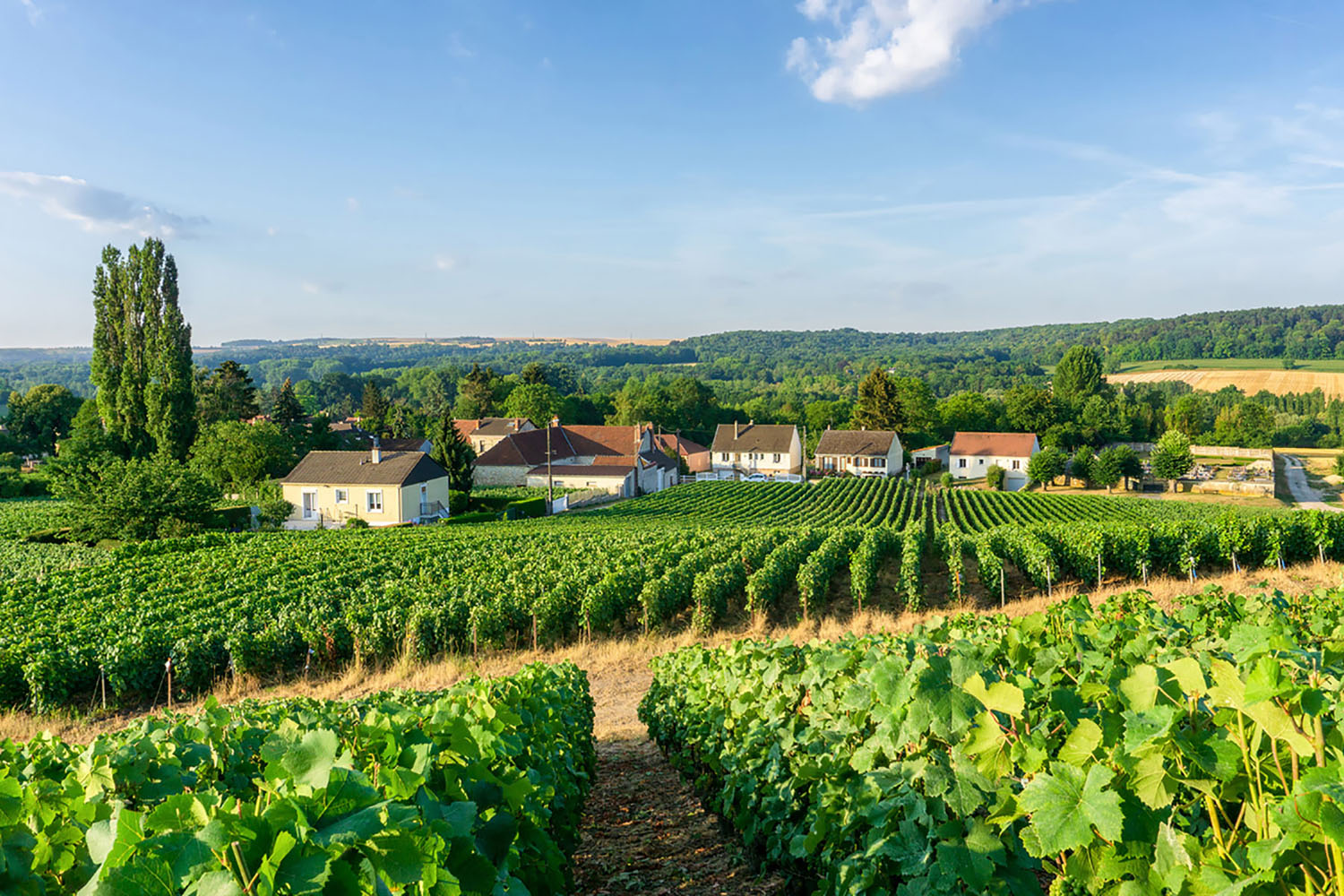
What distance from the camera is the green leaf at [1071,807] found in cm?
214

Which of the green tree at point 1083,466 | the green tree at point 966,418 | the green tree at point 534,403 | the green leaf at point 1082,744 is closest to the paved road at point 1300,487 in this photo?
the green tree at point 1083,466

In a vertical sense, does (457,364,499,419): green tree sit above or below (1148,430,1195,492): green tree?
above

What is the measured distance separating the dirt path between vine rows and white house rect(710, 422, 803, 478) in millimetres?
74125

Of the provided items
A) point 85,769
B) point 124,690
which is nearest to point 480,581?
point 124,690

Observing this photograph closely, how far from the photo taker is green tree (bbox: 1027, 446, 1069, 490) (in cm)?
6906

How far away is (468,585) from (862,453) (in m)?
63.8

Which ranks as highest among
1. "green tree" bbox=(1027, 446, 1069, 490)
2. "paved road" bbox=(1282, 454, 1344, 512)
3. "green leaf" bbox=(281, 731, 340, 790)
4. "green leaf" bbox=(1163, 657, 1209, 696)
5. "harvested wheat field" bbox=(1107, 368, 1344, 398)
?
"green leaf" bbox=(1163, 657, 1209, 696)

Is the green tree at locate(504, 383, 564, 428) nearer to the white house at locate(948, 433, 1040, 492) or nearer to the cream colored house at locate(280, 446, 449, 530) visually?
the cream colored house at locate(280, 446, 449, 530)

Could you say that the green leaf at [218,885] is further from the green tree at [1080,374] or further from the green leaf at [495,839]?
the green tree at [1080,374]

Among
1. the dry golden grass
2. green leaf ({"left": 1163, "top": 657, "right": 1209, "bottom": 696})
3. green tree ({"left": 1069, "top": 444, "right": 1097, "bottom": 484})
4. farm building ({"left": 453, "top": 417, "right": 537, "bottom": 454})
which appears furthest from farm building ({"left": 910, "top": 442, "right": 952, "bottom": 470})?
green leaf ({"left": 1163, "top": 657, "right": 1209, "bottom": 696})

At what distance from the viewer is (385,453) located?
4659cm

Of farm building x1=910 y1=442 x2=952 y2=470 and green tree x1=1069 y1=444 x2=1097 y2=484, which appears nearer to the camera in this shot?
green tree x1=1069 y1=444 x2=1097 y2=484

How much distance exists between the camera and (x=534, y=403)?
88375 mm

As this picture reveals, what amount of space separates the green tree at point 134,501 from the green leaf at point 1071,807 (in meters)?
41.4
